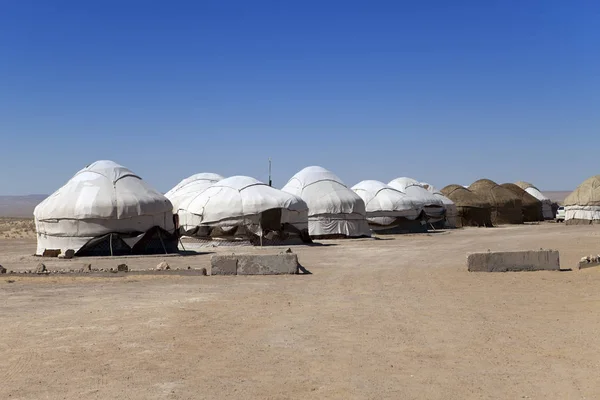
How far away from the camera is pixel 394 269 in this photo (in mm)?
16703

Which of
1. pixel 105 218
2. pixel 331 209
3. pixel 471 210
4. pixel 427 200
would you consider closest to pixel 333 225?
pixel 331 209

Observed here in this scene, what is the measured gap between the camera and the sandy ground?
5.98 meters

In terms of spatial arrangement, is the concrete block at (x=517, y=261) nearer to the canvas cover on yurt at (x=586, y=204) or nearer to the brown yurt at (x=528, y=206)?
the canvas cover on yurt at (x=586, y=204)

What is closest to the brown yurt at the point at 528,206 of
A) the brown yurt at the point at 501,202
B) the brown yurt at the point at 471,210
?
the brown yurt at the point at 501,202

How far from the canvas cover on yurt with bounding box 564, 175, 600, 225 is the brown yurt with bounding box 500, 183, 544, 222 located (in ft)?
28.5

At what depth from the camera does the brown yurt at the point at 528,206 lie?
5541cm

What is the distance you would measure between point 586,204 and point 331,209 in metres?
21.3

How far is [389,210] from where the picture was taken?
37500 mm

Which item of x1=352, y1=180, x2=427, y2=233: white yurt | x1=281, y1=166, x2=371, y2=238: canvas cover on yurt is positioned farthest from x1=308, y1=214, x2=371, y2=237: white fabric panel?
x1=352, y1=180, x2=427, y2=233: white yurt

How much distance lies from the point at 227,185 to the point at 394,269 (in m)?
13.0

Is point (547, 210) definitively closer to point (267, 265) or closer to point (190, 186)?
point (190, 186)

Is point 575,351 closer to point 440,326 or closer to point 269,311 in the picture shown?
point 440,326

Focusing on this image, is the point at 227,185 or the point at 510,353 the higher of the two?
the point at 227,185

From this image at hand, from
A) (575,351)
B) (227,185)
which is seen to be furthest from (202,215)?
(575,351)
